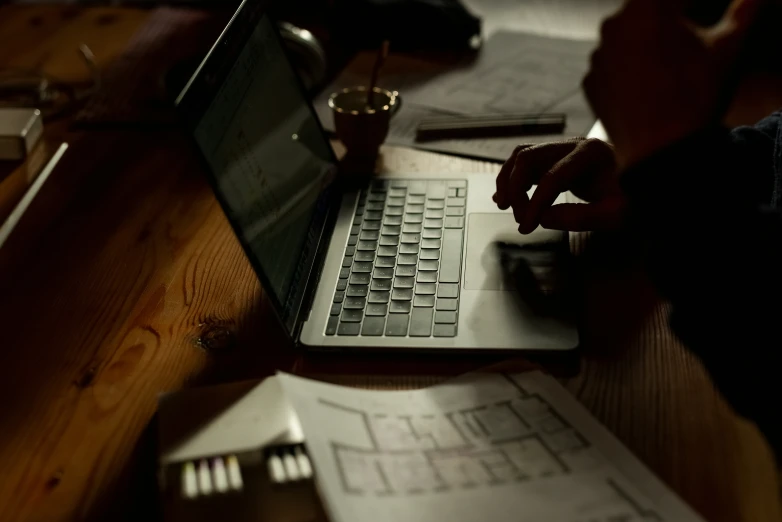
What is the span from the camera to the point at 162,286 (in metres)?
0.86

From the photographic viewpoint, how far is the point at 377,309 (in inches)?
30.7

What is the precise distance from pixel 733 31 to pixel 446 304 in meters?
0.33

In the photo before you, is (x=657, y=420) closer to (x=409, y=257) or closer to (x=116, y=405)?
(x=409, y=257)

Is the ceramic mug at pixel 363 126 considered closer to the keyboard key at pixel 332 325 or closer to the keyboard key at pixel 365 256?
the keyboard key at pixel 365 256

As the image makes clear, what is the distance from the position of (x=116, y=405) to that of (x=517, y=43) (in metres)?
1.02

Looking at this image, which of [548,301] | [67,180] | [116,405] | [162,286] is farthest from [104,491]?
[67,180]

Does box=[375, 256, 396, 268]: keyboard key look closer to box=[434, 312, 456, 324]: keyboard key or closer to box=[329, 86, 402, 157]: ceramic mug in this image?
box=[434, 312, 456, 324]: keyboard key

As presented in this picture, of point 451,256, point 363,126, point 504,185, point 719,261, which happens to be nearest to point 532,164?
point 504,185

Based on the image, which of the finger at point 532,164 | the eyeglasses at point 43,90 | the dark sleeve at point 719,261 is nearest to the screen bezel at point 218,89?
the finger at point 532,164

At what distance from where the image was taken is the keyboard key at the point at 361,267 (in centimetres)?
84

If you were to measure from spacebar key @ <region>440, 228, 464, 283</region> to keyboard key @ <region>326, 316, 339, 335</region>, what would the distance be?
116mm

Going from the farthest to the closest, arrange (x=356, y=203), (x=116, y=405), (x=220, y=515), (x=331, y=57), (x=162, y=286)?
1. (x=331, y=57)
2. (x=356, y=203)
3. (x=162, y=286)
4. (x=116, y=405)
5. (x=220, y=515)

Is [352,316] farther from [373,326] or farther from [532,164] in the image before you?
[532,164]

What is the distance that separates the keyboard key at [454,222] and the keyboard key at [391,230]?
5cm
